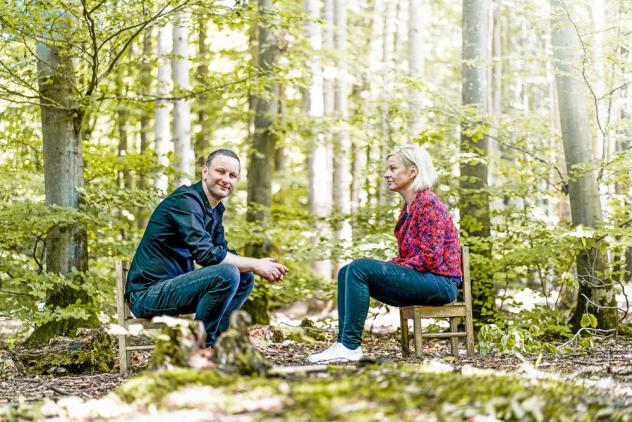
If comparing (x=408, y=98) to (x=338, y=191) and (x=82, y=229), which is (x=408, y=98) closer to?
(x=82, y=229)

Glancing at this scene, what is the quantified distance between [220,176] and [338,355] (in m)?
1.39

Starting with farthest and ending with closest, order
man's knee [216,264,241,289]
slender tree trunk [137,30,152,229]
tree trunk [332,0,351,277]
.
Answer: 1. tree trunk [332,0,351,277]
2. slender tree trunk [137,30,152,229]
3. man's knee [216,264,241,289]

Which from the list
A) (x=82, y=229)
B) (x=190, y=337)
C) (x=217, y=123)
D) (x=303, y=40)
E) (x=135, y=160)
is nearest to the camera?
(x=190, y=337)

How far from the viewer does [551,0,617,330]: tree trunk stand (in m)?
6.31

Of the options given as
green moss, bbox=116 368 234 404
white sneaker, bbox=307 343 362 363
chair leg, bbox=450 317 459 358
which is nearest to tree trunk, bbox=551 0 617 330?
chair leg, bbox=450 317 459 358

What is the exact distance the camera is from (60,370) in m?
4.50

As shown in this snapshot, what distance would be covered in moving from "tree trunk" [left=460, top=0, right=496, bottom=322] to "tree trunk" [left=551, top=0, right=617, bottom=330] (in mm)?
797

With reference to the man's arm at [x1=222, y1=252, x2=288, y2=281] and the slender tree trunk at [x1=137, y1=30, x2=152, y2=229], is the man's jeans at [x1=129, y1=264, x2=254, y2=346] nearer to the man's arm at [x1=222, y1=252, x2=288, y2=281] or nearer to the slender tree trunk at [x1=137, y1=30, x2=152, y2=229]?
the man's arm at [x1=222, y1=252, x2=288, y2=281]

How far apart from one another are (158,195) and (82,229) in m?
0.73

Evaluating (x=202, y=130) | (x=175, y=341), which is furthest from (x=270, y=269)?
(x=202, y=130)

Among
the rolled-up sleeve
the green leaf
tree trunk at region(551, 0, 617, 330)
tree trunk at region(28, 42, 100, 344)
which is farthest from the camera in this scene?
tree trunk at region(551, 0, 617, 330)

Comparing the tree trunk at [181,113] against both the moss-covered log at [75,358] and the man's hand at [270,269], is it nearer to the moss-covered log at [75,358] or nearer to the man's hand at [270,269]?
the moss-covered log at [75,358]

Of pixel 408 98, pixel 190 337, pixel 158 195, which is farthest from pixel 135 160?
pixel 190 337

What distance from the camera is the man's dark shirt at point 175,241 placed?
416 centimetres
